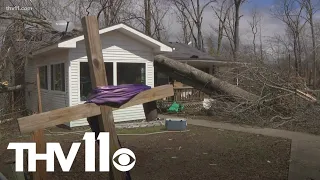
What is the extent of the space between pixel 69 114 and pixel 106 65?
10612 millimetres

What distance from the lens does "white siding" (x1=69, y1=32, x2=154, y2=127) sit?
498 inches

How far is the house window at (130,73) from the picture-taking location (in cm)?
1361

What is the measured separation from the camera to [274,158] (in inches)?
300

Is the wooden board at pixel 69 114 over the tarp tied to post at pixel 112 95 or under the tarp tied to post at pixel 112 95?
under

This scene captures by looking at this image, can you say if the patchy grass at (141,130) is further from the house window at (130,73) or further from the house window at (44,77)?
the house window at (44,77)

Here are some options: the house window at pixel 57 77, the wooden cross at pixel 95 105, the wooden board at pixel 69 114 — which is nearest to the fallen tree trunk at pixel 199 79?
the house window at pixel 57 77

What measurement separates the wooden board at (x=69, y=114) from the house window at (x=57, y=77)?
10.7 meters

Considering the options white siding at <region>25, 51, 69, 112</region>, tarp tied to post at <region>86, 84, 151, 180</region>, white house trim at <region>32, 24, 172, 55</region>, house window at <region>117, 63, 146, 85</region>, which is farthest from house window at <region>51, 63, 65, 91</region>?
tarp tied to post at <region>86, 84, 151, 180</region>

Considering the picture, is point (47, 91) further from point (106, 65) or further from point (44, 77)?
point (106, 65)

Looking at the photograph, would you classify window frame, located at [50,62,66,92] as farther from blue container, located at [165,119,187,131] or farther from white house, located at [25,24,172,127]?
blue container, located at [165,119,187,131]

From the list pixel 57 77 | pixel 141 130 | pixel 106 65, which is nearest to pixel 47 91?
pixel 57 77

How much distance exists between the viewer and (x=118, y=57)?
1352cm

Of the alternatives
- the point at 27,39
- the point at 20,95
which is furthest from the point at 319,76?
the point at 20,95

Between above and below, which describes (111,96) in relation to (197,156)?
above
